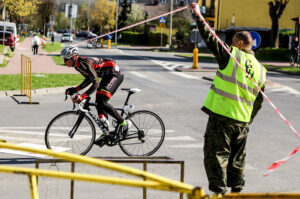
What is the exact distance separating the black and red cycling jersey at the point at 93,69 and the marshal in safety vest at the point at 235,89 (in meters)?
2.57

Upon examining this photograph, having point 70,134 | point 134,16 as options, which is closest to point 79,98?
point 70,134

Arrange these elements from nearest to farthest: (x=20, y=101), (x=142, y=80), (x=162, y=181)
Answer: (x=162, y=181) < (x=20, y=101) < (x=142, y=80)

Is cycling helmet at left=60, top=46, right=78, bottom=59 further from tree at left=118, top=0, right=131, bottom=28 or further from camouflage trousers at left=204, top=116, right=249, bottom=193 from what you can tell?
tree at left=118, top=0, right=131, bottom=28

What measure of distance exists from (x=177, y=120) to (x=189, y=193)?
906 centimetres

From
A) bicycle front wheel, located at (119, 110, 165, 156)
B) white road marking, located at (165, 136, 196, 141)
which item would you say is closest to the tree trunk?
white road marking, located at (165, 136, 196, 141)

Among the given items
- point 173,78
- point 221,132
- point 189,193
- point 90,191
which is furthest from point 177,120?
point 173,78

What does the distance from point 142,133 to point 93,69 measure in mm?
1303

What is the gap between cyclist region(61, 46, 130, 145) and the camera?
7043mm

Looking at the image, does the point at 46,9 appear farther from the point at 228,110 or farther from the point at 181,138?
the point at 228,110

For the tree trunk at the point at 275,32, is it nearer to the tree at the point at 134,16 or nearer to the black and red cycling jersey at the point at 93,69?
the black and red cycling jersey at the point at 93,69

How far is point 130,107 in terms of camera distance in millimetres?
7547

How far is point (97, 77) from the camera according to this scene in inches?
281

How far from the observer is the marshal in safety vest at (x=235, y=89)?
4.70m

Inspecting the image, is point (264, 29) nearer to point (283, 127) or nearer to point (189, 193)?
point (283, 127)
